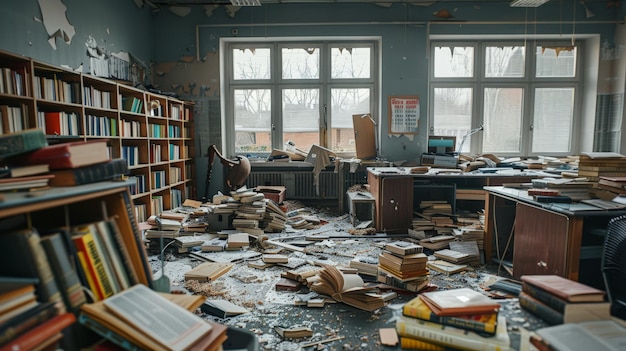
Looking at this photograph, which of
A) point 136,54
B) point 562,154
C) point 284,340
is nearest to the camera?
point 284,340

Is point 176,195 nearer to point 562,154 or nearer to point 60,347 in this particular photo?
point 60,347

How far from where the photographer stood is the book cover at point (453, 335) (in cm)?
121

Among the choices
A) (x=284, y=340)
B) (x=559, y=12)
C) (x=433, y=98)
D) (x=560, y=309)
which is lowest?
(x=284, y=340)

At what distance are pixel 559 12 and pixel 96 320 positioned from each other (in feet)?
26.3

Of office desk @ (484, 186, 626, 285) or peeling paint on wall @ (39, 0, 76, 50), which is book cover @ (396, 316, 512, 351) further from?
peeling paint on wall @ (39, 0, 76, 50)

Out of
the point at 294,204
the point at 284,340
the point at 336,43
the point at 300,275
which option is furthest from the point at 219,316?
the point at 336,43

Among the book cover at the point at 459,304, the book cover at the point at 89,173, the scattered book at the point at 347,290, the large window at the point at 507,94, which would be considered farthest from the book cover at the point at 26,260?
the large window at the point at 507,94

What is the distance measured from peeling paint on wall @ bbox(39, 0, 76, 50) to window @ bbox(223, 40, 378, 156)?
2.83m

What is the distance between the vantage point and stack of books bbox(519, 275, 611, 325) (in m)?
1.33

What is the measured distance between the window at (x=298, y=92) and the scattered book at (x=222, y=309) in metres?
4.56

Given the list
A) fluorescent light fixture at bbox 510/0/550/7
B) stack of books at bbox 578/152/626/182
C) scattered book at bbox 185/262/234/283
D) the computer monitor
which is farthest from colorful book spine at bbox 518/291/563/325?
fluorescent light fixture at bbox 510/0/550/7

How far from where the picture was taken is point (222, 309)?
2.47m

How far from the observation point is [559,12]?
21.0ft

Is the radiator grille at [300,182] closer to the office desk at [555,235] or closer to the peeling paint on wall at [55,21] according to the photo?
the peeling paint on wall at [55,21]
